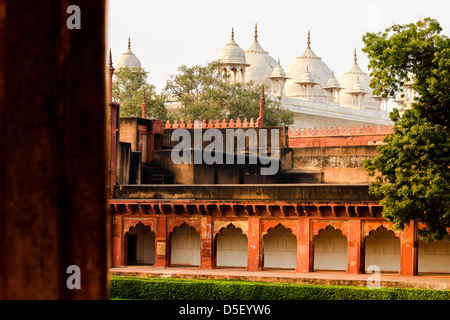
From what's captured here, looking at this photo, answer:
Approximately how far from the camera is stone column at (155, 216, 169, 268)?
84.0 ft

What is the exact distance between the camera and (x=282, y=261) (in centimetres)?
2583

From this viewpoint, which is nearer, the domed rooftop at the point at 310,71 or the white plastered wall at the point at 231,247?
the white plastered wall at the point at 231,247

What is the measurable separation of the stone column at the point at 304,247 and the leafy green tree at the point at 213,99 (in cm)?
1830

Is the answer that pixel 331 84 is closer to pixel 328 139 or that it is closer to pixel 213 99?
pixel 213 99

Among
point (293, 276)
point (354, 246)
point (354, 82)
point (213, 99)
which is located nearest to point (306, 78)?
point (354, 82)

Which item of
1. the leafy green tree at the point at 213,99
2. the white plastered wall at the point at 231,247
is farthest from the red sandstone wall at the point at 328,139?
the white plastered wall at the point at 231,247

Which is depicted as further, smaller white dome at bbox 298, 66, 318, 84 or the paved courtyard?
smaller white dome at bbox 298, 66, 318, 84

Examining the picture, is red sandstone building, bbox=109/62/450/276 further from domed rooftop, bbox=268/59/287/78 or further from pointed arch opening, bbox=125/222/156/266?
domed rooftop, bbox=268/59/287/78

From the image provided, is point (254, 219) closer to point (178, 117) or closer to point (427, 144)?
point (427, 144)

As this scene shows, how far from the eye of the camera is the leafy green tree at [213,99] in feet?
140

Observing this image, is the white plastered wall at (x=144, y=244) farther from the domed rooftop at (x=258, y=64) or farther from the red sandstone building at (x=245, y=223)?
the domed rooftop at (x=258, y=64)

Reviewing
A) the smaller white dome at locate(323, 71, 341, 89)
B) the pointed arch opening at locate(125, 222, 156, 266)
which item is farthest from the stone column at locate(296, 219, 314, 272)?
the smaller white dome at locate(323, 71, 341, 89)

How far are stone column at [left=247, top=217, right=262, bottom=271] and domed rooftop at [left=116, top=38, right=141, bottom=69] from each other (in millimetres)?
34500

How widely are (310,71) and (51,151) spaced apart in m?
67.9
